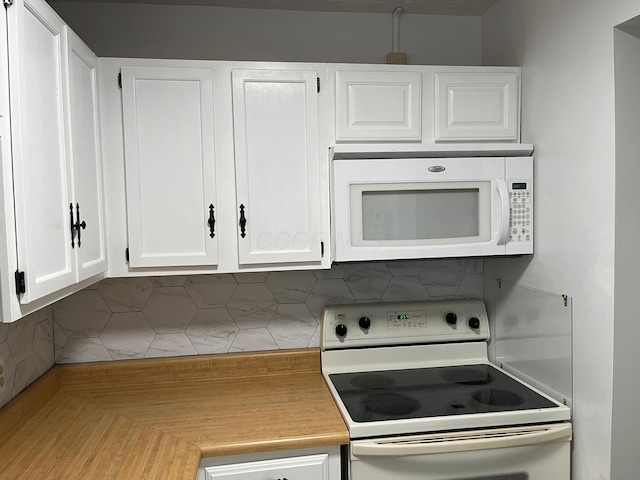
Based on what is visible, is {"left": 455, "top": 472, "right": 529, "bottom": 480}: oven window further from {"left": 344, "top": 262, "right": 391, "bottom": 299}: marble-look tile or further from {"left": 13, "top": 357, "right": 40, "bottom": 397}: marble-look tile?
{"left": 13, "top": 357, "right": 40, "bottom": 397}: marble-look tile

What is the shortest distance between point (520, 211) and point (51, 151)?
1565 millimetres

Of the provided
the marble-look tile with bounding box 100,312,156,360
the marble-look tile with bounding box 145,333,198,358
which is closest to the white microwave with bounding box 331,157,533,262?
the marble-look tile with bounding box 145,333,198,358

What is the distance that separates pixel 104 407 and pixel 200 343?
452 mm

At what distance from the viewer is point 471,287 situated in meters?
2.41

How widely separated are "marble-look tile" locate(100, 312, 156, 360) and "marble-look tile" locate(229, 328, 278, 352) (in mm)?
351

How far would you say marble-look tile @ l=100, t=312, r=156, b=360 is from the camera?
218 centimetres

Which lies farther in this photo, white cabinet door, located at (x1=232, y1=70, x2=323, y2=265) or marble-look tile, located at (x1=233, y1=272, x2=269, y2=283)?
marble-look tile, located at (x1=233, y1=272, x2=269, y2=283)

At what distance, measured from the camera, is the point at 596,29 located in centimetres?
159

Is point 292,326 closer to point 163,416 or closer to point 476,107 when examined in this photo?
point 163,416

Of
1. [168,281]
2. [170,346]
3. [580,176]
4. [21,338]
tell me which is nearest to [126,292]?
[168,281]

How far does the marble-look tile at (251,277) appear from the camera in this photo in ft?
7.36

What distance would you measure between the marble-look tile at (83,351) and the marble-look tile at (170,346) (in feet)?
0.60

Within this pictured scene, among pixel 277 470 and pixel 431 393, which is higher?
pixel 431 393

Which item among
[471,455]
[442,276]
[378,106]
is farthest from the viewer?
[442,276]
